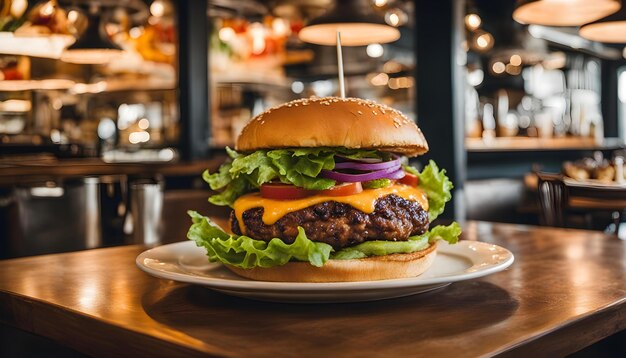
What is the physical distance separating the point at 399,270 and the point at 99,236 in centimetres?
189

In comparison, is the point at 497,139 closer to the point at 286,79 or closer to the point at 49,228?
the point at 286,79

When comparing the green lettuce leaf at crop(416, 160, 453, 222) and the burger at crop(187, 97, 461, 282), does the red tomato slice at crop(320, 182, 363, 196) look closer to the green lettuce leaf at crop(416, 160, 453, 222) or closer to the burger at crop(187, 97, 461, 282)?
the burger at crop(187, 97, 461, 282)

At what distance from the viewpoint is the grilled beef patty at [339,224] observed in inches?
48.6

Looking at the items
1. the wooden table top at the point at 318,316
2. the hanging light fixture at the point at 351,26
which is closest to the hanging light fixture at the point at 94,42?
the hanging light fixture at the point at 351,26

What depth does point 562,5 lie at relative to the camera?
10.9 ft

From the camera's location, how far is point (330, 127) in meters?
1.30

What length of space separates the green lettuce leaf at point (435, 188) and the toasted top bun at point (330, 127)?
0.64 ft

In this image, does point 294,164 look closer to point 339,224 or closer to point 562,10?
point 339,224

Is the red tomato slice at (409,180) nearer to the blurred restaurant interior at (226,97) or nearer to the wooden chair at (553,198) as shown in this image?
the blurred restaurant interior at (226,97)

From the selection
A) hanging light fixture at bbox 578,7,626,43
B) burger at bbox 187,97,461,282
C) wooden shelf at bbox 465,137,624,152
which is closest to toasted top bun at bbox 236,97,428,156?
burger at bbox 187,97,461,282

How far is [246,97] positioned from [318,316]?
1060cm

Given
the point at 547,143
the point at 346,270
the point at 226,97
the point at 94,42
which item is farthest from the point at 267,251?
the point at 226,97

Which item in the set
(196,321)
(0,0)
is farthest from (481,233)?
(0,0)

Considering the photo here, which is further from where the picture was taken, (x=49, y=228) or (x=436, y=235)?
(x=49, y=228)
